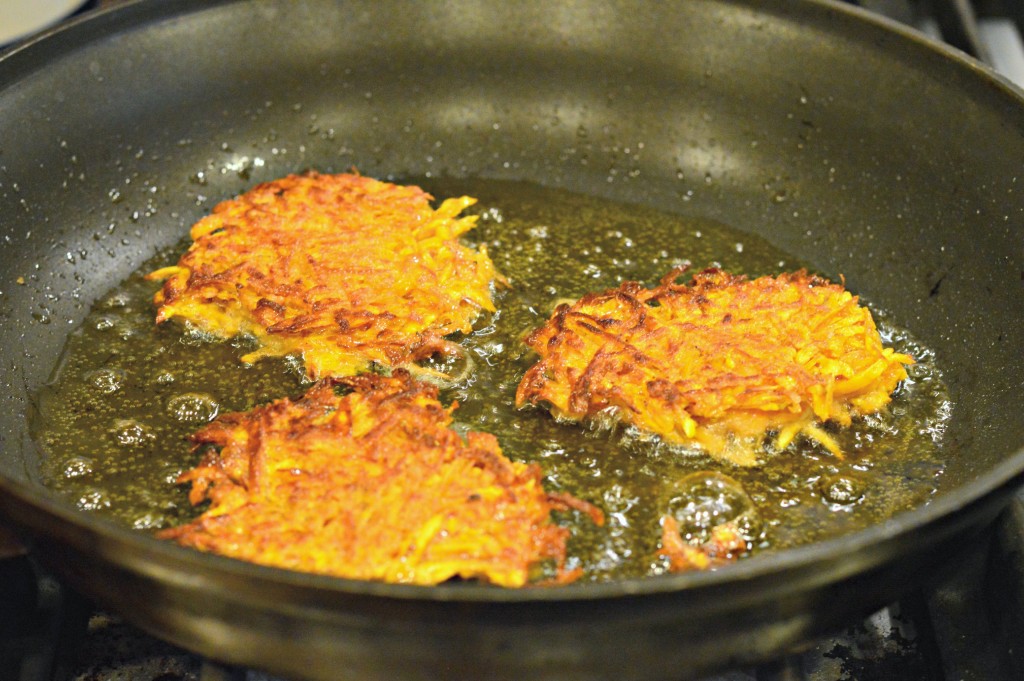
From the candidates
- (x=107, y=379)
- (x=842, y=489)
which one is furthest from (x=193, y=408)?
(x=842, y=489)

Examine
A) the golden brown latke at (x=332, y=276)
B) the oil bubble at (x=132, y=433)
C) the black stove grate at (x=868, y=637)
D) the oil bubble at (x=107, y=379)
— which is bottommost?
the black stove grate at (x=868, y=637)

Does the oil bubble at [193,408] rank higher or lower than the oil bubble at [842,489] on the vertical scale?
higher

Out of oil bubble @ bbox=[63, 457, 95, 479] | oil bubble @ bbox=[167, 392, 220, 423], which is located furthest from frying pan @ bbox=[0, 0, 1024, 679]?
oil bubble @ bbox=[167, 392, 220, 423]

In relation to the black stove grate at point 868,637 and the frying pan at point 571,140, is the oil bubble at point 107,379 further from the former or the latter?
the black stove grate at point 868,637

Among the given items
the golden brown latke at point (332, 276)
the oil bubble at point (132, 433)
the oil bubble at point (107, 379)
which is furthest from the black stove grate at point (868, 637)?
the golden brown latke at point (332, 276)

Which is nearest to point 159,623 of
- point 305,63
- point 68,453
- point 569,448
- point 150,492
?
point 150,492

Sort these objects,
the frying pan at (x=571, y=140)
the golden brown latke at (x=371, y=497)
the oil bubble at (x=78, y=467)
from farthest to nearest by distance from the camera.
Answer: the frying pan at (x=571, y=140) → the oil bubble at (x=78, y=467) → the golden brown latke at (x=371, y=497)

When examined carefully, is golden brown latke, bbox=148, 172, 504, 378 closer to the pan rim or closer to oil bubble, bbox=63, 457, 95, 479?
oil bubble, bbox=63, 457, 95, 479
